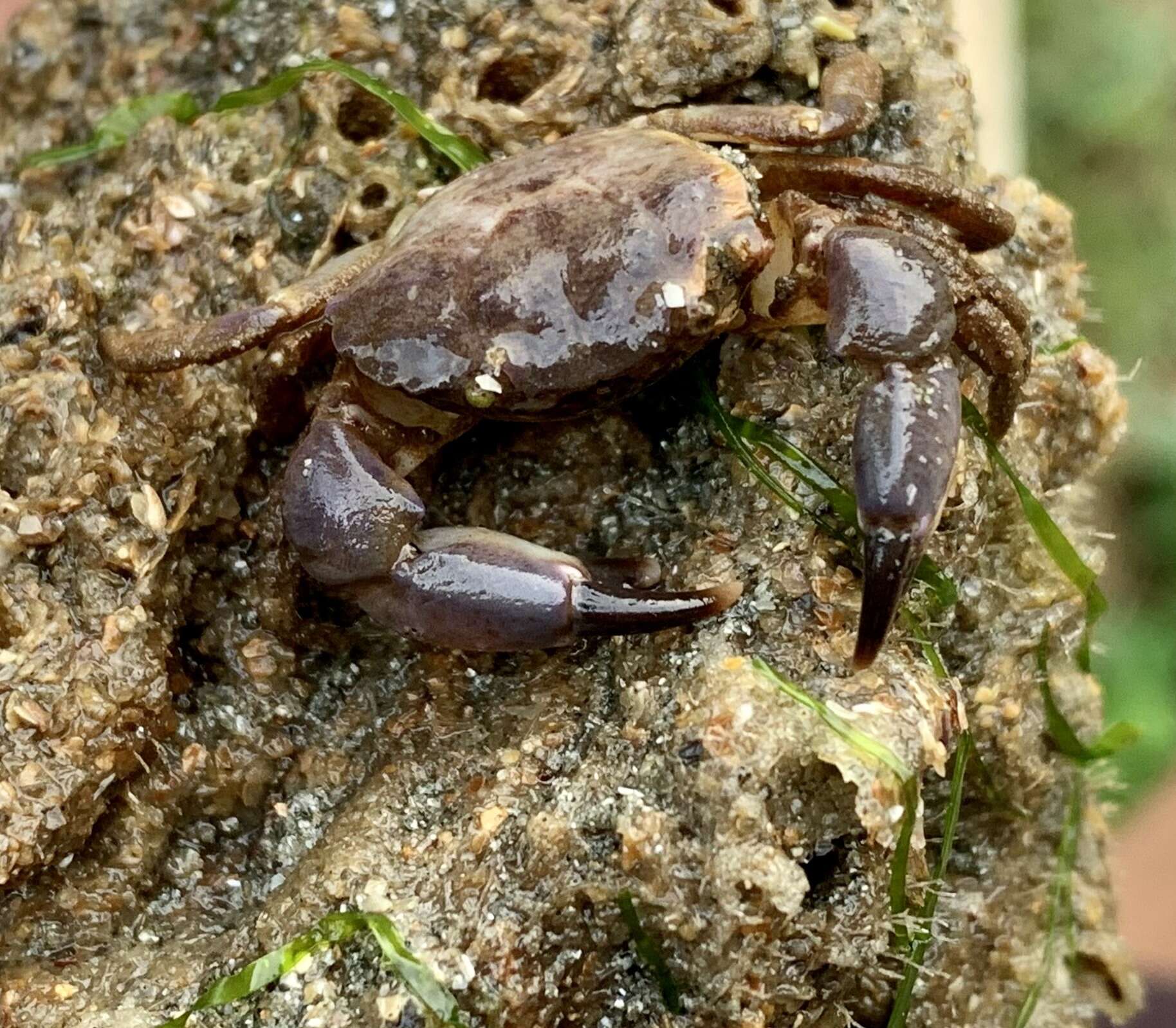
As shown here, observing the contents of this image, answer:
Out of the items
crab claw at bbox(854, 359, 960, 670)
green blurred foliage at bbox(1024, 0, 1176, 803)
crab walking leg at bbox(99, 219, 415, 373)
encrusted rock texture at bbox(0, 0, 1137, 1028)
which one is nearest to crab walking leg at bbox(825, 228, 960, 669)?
crab claw at bbox(854, 359, 960, 670)

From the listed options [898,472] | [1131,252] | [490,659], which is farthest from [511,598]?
[1131,252]

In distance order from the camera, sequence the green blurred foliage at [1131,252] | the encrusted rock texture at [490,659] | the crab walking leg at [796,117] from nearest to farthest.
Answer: the encrusted rock texture at [490,659], the crab walking leg at [796,117], the green blurred foliage at [1131,252]

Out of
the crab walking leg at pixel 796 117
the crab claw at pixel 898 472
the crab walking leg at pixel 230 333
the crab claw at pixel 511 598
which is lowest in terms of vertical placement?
the crab claw at pixel 511 598

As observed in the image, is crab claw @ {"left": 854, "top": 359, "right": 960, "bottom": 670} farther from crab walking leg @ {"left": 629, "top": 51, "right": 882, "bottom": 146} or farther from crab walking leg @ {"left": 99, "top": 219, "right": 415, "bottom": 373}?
crab walking leg @ {"left": 99, "top": 219, "right": 415, "bottom": 373}

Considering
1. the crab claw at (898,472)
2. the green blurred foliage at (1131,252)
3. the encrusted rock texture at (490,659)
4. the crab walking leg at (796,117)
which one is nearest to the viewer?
the crab claw at (898,472)

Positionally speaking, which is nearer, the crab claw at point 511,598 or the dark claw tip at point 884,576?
the dark claw tip at point 884,576

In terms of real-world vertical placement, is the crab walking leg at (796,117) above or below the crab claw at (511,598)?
above

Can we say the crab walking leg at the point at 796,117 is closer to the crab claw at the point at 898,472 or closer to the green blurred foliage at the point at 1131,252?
the crab claw at the point at 898,472

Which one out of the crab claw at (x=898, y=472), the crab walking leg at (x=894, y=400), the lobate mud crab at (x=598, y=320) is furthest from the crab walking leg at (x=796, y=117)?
the crab claw at (x=898, y=472)
